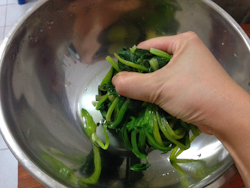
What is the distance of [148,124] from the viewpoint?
86 cm

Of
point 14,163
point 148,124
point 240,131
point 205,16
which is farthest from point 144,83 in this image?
point 14,163

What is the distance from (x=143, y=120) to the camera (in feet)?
2.86

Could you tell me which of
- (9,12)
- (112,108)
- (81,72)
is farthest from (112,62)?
(9,12)

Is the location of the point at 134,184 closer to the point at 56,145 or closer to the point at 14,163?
the point at 56,145

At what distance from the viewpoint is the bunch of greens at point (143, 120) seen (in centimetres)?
86

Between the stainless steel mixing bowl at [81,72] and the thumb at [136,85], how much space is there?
1.26 feet

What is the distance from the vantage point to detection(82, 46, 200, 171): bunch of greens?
857 mm

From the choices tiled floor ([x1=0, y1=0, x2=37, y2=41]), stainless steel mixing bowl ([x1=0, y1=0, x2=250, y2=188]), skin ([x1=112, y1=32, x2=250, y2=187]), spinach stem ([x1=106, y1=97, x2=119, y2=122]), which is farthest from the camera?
tiled floor ([x1=0, y1=0, x2=37, y2=41])

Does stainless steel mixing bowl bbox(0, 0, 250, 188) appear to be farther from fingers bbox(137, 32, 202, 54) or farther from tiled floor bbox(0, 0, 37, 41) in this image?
tiled floor bbox(0, 0, 37, 41)

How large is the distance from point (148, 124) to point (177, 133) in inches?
5.3

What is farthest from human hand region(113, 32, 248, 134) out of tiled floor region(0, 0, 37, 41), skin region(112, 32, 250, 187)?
tiled floor region(0, 0, 37, 41)

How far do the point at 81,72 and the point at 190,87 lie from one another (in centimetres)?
71

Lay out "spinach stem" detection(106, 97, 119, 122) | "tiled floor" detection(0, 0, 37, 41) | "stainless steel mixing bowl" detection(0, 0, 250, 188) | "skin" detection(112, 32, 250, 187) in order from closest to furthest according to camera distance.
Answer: "skin" detection(112, 32, 250, 187)
"stainless steel mixing bowl" detection(0, 0, 250, 188)
"spinach stem" detection(106, 97, 119, 122)
"tiled floor" detection(0, 0, 37, 41)

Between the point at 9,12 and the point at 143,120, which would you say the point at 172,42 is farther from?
the point at 9,12
